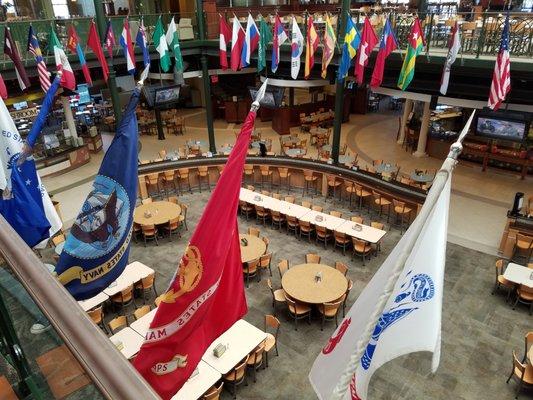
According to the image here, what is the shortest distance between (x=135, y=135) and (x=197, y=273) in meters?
1.77

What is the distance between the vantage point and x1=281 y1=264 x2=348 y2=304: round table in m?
9.24

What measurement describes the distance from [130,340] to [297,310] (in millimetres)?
3698

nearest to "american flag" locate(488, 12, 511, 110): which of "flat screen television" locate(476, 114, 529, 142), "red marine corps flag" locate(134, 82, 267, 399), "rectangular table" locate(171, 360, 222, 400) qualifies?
"flat screen television" locate(476, 114, 529, 142)

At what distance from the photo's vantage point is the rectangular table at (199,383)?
6797 mm

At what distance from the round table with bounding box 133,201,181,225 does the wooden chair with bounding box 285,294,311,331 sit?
522 centimetres

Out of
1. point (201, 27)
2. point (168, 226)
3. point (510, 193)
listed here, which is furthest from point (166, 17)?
point (510, 193)

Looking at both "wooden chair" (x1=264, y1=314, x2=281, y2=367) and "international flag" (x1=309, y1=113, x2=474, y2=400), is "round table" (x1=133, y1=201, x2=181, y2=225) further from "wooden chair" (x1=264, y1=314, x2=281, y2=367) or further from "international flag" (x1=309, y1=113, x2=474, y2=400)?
"international flag" (x1=309, y1=113, x2=474, y2=400)

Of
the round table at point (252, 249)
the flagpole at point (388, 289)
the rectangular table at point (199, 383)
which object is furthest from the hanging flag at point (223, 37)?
the flagpole at point (388, 289)

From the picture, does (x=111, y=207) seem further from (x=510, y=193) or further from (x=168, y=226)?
(x=510, y=193)

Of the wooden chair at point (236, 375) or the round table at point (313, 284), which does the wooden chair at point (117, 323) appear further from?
the round table at point (313, 284)

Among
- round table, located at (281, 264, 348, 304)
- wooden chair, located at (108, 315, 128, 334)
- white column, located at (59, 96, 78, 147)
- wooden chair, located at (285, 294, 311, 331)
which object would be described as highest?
white column, located at (59, 96, 78, 147)

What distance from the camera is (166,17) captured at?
64.0ft

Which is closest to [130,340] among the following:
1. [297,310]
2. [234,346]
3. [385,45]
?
[234,346]

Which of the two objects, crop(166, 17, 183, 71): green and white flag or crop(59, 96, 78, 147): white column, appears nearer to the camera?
crop(166, 17, 183, 71): green and white flag
